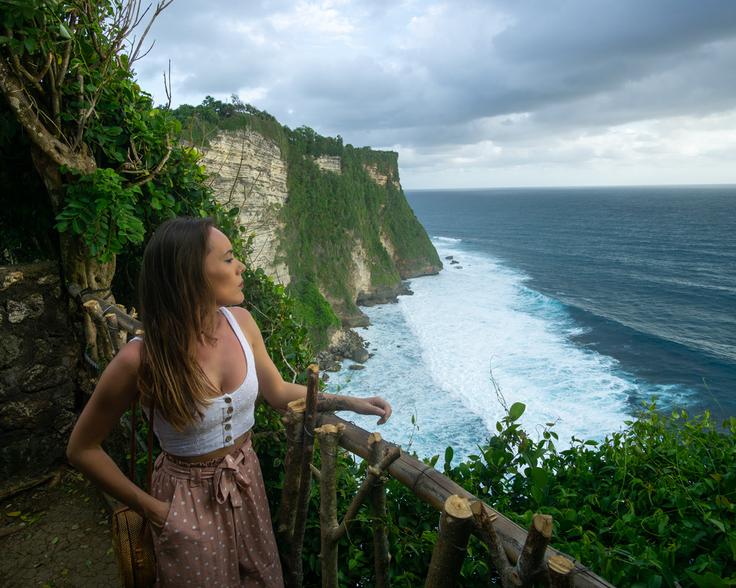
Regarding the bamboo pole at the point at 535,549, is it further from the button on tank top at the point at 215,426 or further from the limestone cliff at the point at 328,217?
the limestone cliff at the point at 328,217

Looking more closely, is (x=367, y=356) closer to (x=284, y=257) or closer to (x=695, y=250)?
(x=284, y=257)

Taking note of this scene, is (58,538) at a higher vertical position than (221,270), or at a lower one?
lower

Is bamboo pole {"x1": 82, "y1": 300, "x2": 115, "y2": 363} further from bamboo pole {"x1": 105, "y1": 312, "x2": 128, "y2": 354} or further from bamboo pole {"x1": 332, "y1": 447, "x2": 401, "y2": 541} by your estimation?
bamboo pole {"x1": 332, "y1": 447, "x2": 401, "y2": 541}

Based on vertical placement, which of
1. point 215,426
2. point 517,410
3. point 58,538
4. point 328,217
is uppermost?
point 215,426


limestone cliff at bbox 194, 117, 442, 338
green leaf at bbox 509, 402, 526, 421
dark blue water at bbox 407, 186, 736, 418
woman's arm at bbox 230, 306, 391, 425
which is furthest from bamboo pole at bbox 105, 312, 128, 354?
limestone cliff at bbox 194, 117, 442, 338

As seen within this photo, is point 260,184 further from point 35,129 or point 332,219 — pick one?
point 35,129

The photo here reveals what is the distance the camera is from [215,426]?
163 cm

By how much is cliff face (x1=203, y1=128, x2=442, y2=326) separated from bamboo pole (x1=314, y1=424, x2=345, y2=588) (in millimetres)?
22060

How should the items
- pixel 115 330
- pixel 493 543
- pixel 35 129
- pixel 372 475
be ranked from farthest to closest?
pixel 35 129
pixel 115 330
pixel 372 475
pixel 493 543

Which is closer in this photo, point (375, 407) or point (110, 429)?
point (110, 429)

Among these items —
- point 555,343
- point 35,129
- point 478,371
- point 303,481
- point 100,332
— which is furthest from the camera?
point 555,343

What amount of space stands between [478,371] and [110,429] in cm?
2384

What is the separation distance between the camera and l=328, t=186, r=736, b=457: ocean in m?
19.0

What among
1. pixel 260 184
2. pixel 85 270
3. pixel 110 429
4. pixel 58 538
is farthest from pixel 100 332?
pixel 260 184
